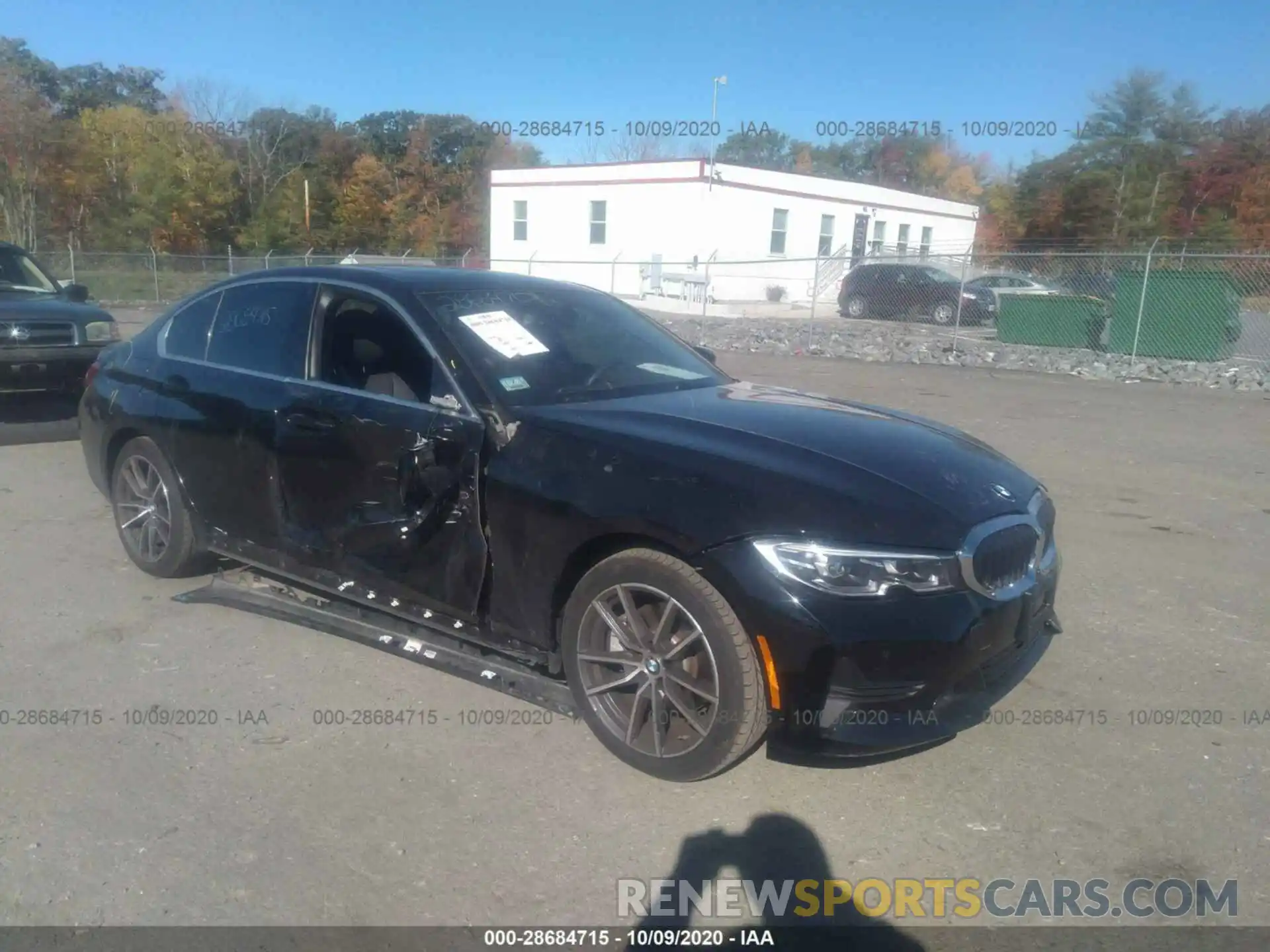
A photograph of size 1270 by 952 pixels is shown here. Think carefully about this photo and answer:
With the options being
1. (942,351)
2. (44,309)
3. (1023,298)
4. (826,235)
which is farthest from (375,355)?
(826,235)

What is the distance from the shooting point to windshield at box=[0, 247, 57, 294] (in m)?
9.35

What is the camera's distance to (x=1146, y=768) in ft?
11.6

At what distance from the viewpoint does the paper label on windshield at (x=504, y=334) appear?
402 centimetres

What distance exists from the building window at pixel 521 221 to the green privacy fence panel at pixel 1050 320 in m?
17.9

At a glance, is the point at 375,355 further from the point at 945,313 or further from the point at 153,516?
the point at 945,313

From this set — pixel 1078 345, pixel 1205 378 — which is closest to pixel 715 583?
pixel 1205 378

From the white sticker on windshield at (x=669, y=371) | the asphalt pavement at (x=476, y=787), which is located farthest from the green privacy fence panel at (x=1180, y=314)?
the white sticker on windshield at (x=669, y=371)

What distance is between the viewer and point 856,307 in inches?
Result: 987

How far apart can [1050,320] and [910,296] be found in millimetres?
5692

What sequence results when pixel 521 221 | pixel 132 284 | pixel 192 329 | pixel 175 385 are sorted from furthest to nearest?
pixel 521 221 → pixel 132 284 → pixel 192 329 → pixel 175 385

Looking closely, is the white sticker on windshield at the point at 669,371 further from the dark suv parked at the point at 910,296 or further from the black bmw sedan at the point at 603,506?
the dark suv parked at the point at 910,296

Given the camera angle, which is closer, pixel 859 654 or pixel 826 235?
pixel 859 654

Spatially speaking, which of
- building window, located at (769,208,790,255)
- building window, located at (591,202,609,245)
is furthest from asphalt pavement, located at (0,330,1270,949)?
building window, located at (769,208,790,255)

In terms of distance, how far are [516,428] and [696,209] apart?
26.1 metres
